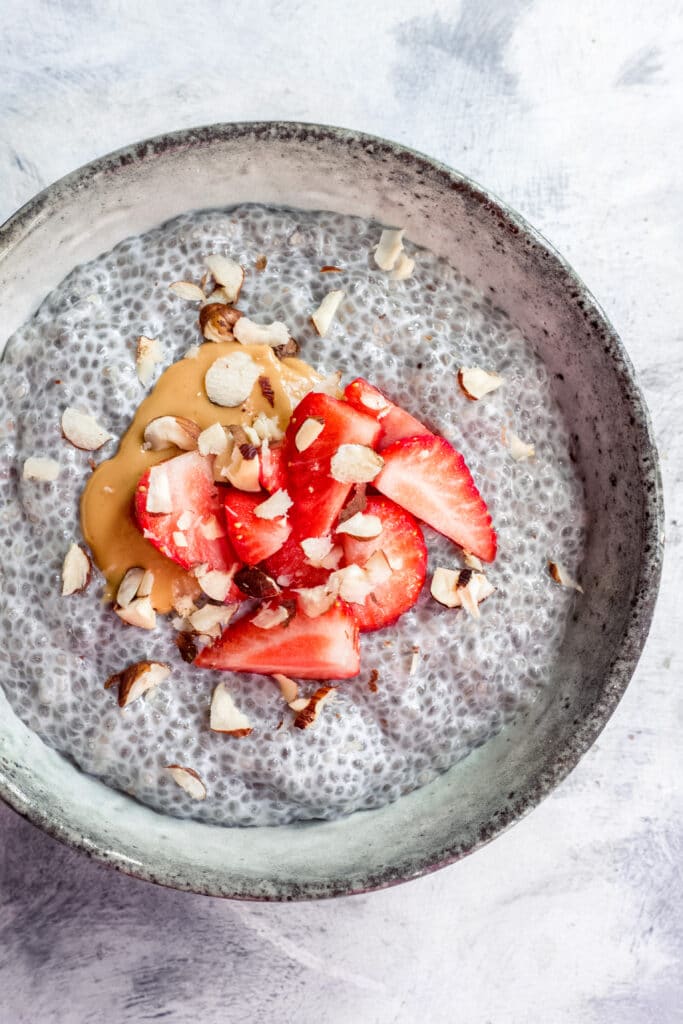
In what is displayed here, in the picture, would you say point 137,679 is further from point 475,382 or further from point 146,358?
point 475,382

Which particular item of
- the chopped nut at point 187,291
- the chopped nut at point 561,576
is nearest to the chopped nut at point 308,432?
the chopped nut at point 187,291

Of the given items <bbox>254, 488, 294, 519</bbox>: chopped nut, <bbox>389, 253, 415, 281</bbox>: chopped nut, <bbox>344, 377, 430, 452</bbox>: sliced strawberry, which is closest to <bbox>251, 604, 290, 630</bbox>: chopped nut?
<bbox>254, 488, 294, 519</bbox>: chopped nut

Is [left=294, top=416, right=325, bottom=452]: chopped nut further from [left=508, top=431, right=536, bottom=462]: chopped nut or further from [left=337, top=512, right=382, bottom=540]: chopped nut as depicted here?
[left=508, top=431, right=536, bottom=462]: chopped nut

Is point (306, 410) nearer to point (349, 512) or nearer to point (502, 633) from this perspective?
point (349, 512)

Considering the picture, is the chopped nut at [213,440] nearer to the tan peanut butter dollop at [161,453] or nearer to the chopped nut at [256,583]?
the tan peanut butter dollop at [161,453]

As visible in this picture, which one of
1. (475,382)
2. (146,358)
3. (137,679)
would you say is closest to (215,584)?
(137,679)

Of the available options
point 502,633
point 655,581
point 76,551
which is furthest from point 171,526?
point 655,581
